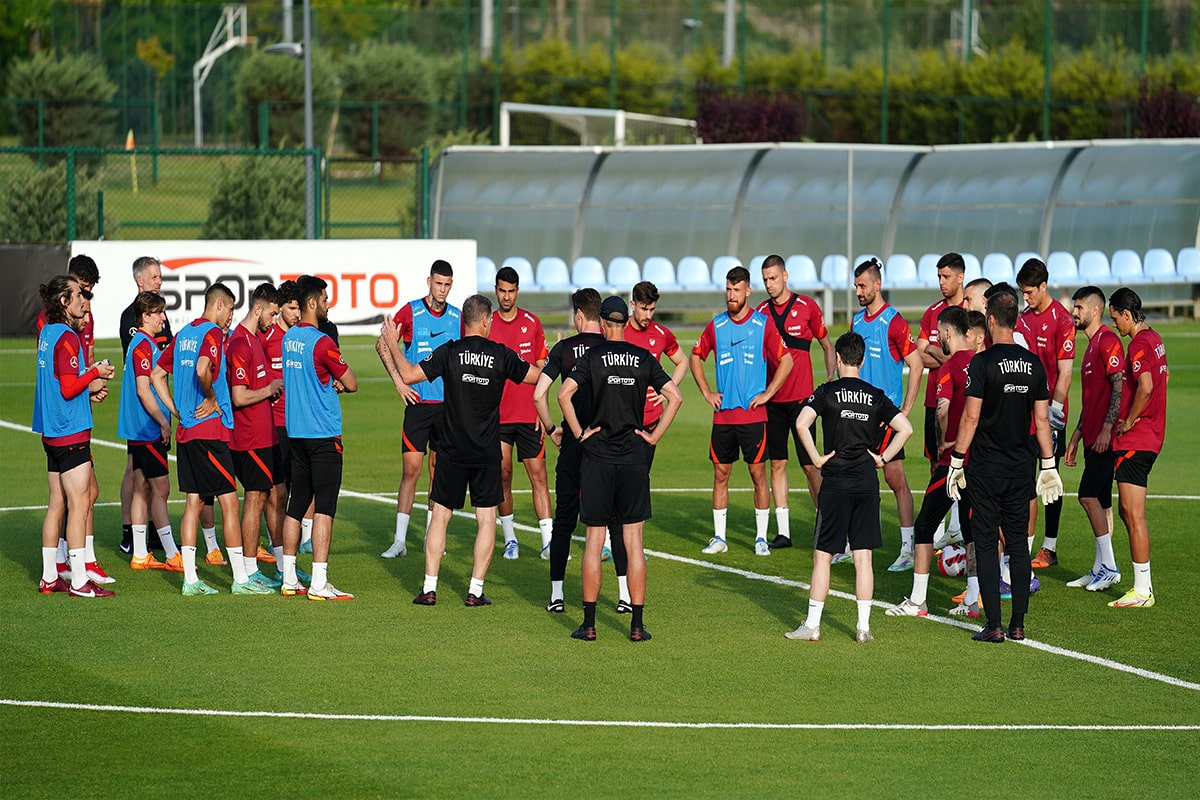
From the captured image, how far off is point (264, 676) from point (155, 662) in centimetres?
76

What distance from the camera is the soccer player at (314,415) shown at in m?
10.8

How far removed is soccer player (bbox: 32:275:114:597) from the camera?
1058 centimetres

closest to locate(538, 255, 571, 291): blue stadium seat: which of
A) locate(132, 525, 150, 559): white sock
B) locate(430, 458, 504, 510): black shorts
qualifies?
locate(132, 525, 150, 559): white sock

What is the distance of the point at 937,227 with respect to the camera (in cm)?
3366

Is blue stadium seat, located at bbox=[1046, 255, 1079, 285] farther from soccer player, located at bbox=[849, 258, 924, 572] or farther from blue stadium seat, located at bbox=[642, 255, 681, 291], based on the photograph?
soccer player, located at bbox=[849, 258, 924, 572]

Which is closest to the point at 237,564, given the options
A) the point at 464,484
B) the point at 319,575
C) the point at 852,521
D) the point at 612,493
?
the point at 319,575

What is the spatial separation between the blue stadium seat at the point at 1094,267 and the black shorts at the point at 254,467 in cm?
2394

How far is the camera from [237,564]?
11195 mm

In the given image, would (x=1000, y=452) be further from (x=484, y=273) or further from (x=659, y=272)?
(x=659, y=272)

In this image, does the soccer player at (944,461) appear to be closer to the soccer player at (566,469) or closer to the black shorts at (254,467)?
the soccer player at (566,469)

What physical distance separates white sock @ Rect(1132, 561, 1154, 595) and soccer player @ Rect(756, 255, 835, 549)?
275 cm

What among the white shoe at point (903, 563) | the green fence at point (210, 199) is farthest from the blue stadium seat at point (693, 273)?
the white shoe at point (903, 563)

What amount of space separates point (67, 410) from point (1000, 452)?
20.1ft

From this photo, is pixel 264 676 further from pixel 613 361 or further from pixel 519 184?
pixel 519 184
